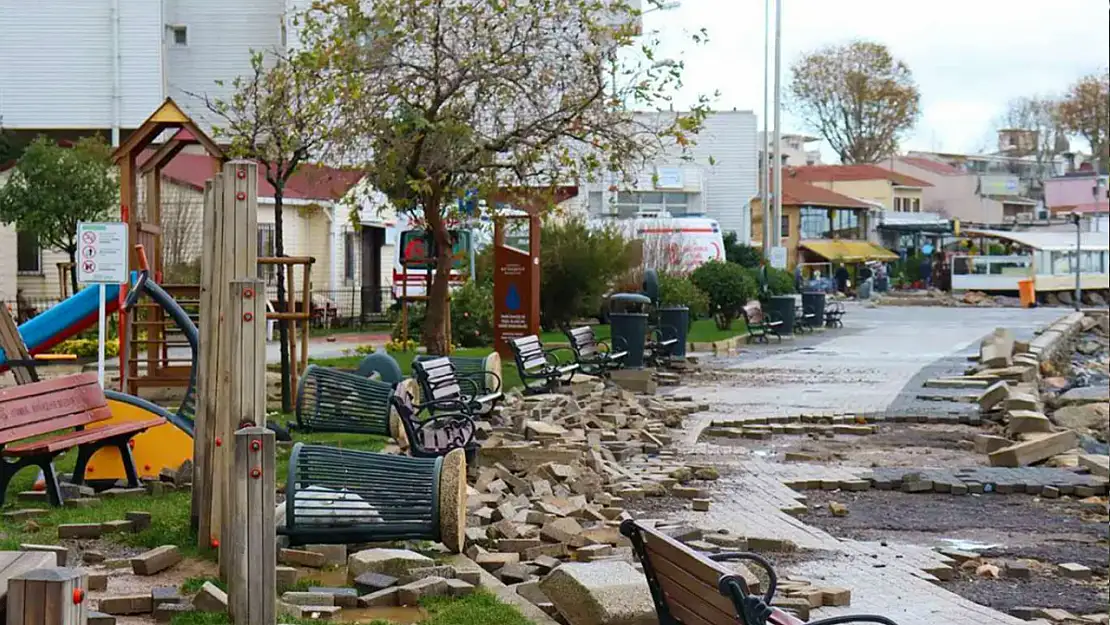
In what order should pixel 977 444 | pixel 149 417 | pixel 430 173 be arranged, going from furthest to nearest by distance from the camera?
1. pixel 430 173
2. pixel 977 444
3. pixel 149 417

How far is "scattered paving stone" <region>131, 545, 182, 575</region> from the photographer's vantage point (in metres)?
7.86

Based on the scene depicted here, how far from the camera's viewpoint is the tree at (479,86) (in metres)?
20.2

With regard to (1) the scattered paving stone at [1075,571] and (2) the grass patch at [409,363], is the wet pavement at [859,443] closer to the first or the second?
(1) the scattered paving stone at [1075,571]

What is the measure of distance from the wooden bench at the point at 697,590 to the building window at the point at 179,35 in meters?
42.3

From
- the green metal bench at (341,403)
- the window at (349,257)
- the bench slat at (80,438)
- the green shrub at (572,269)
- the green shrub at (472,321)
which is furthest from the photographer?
the window at (349,257)

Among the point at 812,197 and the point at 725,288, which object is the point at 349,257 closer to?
the point at 725,288

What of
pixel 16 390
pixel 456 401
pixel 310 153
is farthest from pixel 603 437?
pixel 310 153

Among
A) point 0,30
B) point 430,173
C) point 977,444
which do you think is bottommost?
point 977,444

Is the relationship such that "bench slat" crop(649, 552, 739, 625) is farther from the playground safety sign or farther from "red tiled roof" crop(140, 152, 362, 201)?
"red tiled roof" crop(140, 152, 362, 201)

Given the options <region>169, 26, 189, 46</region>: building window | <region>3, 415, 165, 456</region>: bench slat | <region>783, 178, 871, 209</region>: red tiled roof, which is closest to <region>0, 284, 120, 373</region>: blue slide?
<region>3, 415, 165, 456</region>: bench slat

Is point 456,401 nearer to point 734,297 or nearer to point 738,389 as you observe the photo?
point 738,389

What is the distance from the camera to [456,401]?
44.8ft

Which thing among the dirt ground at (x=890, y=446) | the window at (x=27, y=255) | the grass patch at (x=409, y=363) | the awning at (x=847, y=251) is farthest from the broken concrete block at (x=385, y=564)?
the awning at (x=847, y=251)

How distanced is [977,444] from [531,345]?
19.3 feet
